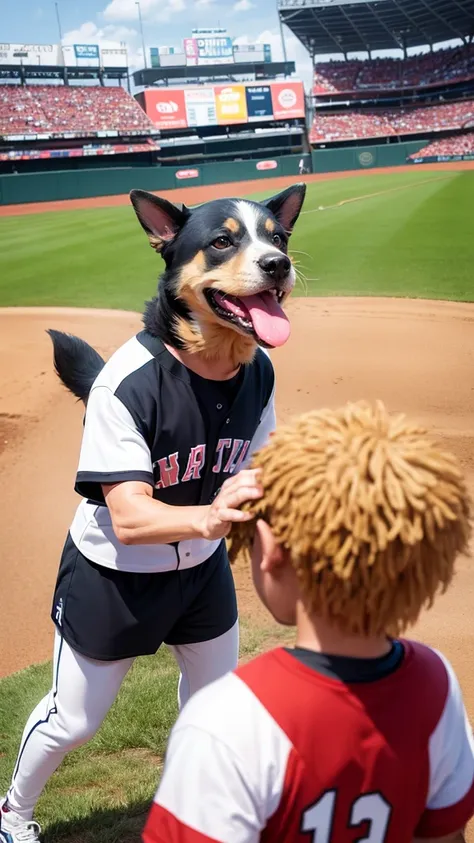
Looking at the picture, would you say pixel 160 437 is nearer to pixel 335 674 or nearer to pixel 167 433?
pixel 167 433

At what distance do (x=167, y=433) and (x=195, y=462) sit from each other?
17 centimetres

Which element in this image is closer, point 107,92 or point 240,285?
point 240,285

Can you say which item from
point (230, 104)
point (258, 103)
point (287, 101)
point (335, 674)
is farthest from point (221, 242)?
point (287, 101)

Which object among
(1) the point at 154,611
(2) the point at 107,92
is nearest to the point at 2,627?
(1) the point at 154,611

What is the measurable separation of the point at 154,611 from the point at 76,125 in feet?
189

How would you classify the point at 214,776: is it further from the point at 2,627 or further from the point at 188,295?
the point at 2,627

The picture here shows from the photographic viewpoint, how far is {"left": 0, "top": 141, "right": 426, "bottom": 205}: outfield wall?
41.2m

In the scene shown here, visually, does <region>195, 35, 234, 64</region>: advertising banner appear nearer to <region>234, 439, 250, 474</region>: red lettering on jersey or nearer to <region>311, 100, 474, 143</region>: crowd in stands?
<region>311, 100, 474, 143</region>: crowd in stands

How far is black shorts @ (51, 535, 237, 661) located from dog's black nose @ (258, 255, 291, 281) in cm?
108

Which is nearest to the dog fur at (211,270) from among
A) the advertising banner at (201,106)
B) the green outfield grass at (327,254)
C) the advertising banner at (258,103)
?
the green outfield grass at (327,254)

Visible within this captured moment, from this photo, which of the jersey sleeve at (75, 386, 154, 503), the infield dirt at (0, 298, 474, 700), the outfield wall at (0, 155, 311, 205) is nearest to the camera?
the jersey sleeve at (75, 386, 154, 503)

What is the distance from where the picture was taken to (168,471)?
2.43 metres

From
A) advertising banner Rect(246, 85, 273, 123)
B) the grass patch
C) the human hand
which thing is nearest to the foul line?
the grass patch

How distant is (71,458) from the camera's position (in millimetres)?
7520
